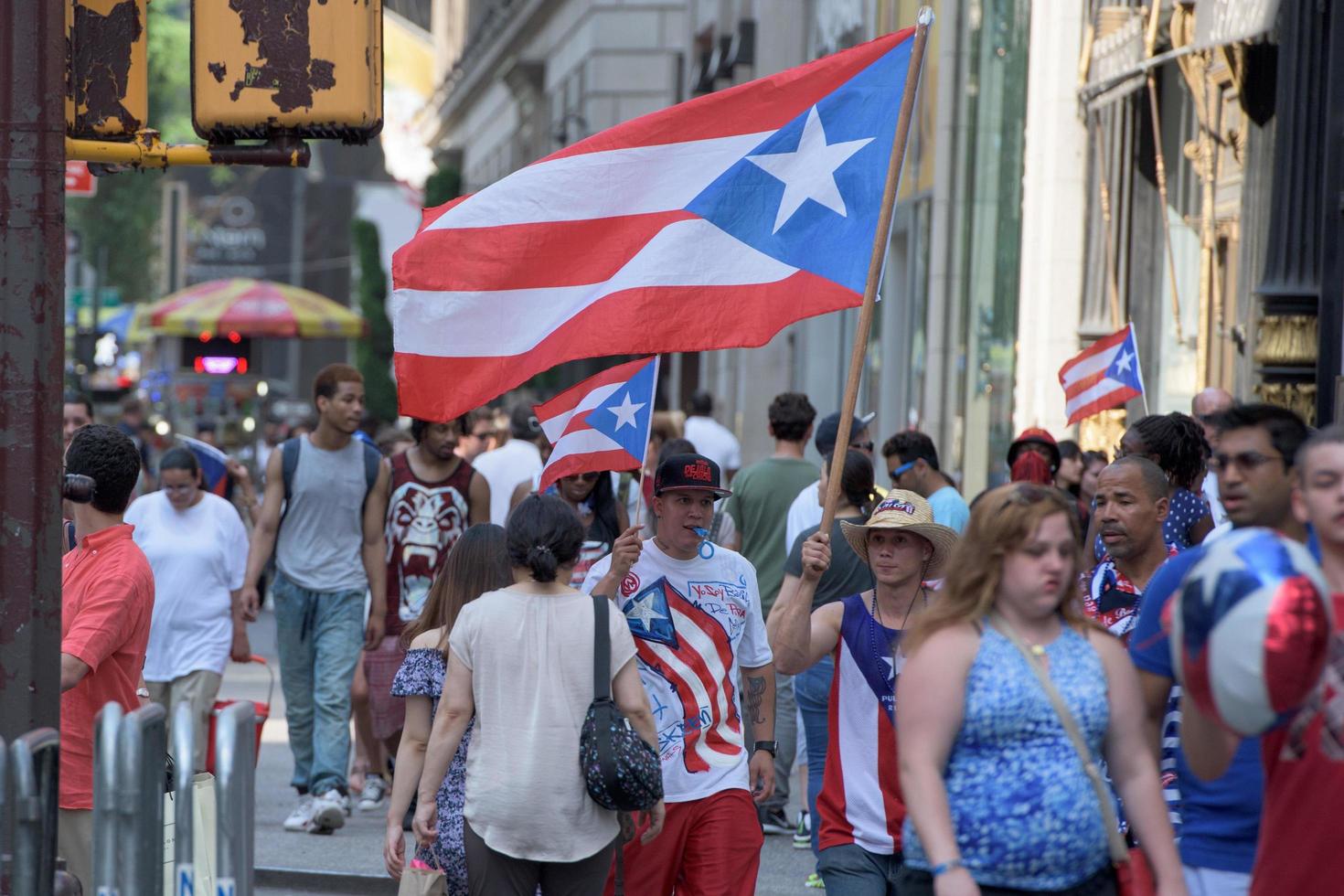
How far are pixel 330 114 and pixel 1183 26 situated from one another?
31.6 feet

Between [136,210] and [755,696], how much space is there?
6598 cm

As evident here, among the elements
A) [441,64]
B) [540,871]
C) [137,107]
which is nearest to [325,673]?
[540,871]

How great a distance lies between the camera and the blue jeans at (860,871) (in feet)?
19.7

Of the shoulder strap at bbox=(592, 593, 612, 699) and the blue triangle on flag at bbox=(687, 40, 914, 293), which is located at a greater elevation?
the blue triangle on flag at bbox=(687, 40, 914, 293)

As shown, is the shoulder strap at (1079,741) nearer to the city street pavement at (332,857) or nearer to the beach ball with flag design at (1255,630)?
the beach ball with flag design at (1255,630)

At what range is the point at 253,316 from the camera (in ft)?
92.6

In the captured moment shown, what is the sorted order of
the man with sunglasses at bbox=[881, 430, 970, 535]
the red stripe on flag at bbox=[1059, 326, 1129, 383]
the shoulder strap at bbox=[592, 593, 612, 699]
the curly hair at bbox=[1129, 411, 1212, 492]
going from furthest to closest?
the red stripe on flag at bbox=[1059, 326, 1129, 383] → the man with sunglasses at bbox=[881, 430, 970, 535] → the curly hair at bbox=[1129, 411, 1212, 492] → the shoulder strap at bbox=[592, 593, 612, 699]

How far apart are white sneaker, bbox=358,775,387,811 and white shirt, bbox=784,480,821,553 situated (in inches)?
105

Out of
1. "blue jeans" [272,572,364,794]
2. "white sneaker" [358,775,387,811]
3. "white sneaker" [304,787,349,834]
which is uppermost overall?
"blue jeans" [272,572,364,794]

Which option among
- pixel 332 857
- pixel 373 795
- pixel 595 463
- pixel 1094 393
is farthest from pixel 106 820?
pixel 1094 393

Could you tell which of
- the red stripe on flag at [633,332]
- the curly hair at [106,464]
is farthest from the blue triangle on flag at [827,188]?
the curly hair at [106,464]

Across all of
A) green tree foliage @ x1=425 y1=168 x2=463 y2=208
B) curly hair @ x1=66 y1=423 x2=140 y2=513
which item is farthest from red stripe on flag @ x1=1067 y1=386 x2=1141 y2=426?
green tree foliage @ x1=425 y1=168 x2=463 y2=208

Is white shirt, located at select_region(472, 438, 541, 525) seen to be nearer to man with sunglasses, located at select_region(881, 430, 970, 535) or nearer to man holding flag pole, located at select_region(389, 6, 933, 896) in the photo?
man with sunglasses, located at select_region(881, 430, 970, 535)

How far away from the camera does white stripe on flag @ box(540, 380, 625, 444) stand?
7.03 metres
